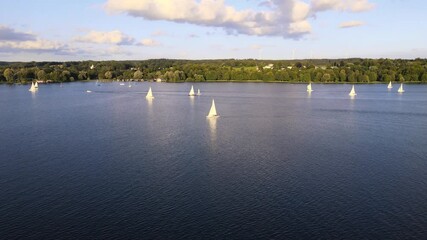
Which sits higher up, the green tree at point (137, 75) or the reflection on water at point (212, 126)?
the green tree at point (137, 75)

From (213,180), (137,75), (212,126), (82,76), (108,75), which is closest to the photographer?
(213,180)

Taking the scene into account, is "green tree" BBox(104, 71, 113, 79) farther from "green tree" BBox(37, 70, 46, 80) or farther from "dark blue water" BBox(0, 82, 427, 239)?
"dark blue water" BBox(0, 82, 427, 239)

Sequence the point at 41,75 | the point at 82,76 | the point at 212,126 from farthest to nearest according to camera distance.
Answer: the point at 82,76
the point at 41,75
the point at 212,126

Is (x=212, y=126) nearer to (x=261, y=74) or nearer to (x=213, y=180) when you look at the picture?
(x=213, y=180)

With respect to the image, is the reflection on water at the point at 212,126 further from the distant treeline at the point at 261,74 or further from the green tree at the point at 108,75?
the green tree at the point at 108,75

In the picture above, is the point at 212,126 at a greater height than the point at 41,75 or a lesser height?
lesser

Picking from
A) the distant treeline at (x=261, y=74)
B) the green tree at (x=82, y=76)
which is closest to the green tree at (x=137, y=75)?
the distant treeline at (x=261, y=74)

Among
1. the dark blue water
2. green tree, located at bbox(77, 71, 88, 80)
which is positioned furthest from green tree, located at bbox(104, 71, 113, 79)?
the dark blue water

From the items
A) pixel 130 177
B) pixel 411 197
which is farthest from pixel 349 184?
pixel 130 177

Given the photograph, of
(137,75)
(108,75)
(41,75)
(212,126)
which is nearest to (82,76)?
(108,75)
